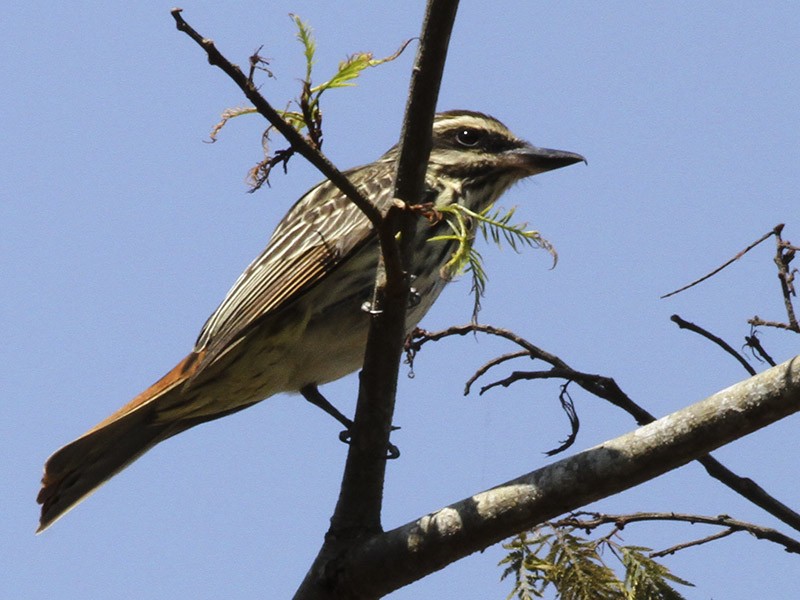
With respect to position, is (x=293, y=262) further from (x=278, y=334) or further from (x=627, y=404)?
(x=627, y=404)

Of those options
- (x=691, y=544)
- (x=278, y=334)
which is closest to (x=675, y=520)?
(x=691, y=544)

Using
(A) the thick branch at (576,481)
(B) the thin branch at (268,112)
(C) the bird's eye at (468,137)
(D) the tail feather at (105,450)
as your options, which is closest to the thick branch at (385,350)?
(A) the thick branch at (576,481)

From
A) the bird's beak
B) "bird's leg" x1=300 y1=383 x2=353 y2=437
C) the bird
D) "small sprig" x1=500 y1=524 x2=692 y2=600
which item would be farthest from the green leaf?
the bird's beak

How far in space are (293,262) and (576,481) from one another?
2.38m

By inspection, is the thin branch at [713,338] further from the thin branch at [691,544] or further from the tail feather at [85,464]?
the tail feather at [85,464]

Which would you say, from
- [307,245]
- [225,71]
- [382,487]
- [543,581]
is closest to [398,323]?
[382,487]

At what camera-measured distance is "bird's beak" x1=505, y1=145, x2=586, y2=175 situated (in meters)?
6.03

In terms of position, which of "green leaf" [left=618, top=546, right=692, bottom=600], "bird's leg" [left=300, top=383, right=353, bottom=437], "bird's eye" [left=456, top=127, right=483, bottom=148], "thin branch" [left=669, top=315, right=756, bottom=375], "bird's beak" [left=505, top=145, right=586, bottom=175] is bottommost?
"green leaf" [left=618, top=546, right=692, bottom=600]

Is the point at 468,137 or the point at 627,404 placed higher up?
the point at 468,137

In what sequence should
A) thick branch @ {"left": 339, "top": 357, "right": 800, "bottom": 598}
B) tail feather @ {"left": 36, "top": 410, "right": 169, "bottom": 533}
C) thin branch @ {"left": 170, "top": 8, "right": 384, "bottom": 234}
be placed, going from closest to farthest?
thin branch @ {"left": 170, "top": 8, "right": 384, "bottom": 234} → thick branch @ {"left": 339, "top": 357, "right": 800, "bottom": 598} → tail feather @ {"left": 36, "top": 410, "right": 169, "bottom": 533}

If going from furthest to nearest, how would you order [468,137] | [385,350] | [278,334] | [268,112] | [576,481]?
1. [468,137]
2. [278,334]
3. [385,350]
4. [576,481]
5. [268,112]

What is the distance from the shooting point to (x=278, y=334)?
5.25 meters

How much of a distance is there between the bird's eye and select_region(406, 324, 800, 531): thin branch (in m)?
2.14

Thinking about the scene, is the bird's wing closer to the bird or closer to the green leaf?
the bird
